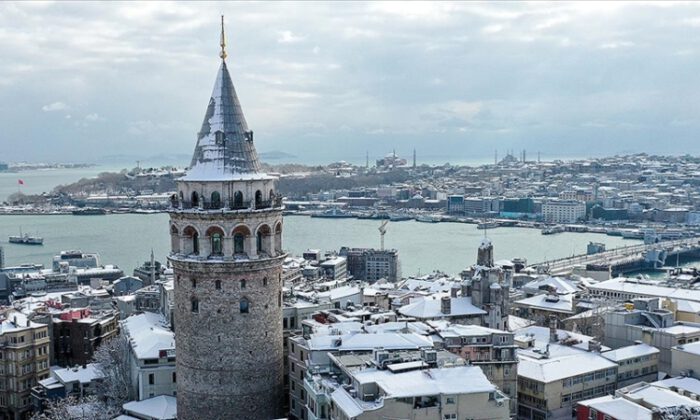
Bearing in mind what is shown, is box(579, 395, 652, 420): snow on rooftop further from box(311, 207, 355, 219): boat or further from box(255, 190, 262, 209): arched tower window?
box(311, 207, 355, 219): boat

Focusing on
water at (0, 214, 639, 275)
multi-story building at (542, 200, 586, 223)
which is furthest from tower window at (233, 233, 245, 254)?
multi-story building at (542, 200, 586, 223)

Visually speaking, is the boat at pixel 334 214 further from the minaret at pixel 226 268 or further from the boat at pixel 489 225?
the minaret at pixel 226 268

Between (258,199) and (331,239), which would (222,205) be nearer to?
(258,199)

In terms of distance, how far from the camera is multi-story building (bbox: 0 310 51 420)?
63.8ft

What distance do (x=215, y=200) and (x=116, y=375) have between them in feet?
26.6

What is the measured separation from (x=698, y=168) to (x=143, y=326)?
13244 cm

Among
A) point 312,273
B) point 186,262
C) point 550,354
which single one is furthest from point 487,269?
point 312,273

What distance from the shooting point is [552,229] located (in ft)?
255

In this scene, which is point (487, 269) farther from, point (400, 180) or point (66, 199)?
point (400, 180)

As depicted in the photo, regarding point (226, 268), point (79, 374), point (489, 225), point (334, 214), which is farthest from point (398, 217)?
point (226, 268)

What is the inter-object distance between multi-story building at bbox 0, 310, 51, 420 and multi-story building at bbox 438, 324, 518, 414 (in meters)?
10.7

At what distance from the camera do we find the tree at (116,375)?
1755 centimetres

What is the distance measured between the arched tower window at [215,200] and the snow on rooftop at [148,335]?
579cm

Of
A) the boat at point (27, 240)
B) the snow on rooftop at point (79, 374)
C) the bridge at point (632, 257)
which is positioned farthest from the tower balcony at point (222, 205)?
the boat at point (27, 240)
